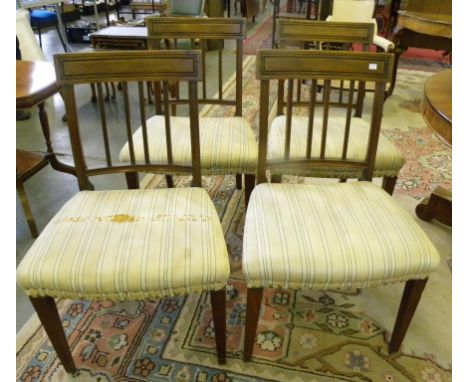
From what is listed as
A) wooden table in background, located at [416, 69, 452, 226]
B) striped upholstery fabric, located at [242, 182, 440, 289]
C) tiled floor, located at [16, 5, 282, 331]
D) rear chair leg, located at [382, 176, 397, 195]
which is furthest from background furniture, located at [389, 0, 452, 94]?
tiled floor, located at [16, 5, 282, 331]

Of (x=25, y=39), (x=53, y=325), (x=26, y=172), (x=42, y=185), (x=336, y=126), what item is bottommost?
(x=42, y=185)

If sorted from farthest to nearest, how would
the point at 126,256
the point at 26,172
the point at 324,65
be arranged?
the point at 26,172 → the point at 324,65 → the point at 126,256

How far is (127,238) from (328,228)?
1.91 feet

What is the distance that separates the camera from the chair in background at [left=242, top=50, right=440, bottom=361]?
3.28 ft

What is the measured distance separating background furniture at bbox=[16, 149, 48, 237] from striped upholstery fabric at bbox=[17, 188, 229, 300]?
753 mm

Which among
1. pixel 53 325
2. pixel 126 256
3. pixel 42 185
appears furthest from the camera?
pixel 42 185

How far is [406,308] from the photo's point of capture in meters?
1.18

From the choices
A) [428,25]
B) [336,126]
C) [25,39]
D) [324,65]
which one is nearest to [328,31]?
[336,126]

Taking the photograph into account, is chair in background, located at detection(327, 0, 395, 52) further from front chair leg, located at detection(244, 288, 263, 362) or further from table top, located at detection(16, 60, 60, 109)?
front chair leg, located at detection(244, 288, 263, 362)

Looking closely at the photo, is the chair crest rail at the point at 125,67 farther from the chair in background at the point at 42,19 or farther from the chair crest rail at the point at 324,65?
the chair in background at the point at 42,19

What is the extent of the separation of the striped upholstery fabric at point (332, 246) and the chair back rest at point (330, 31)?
847 millimetres

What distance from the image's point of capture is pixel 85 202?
3.93ft

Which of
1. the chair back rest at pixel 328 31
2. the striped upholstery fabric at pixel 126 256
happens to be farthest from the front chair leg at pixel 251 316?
the chair back rest at pixel 328 31

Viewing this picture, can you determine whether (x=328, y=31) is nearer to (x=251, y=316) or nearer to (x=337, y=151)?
(x=337, y=151)
